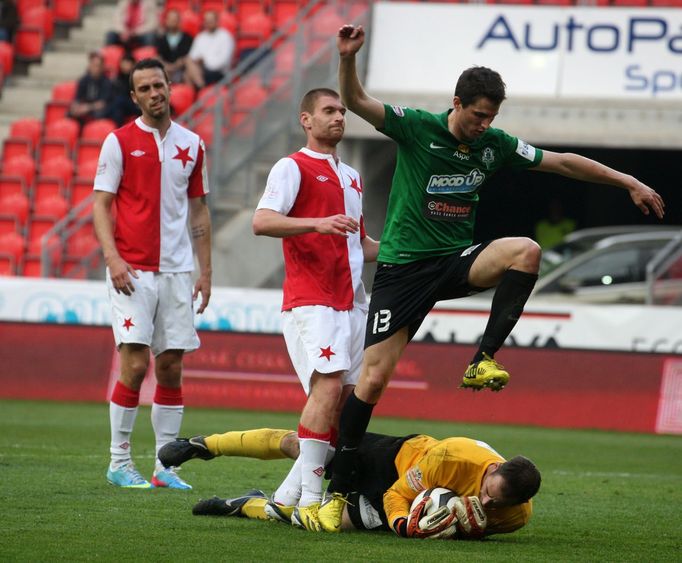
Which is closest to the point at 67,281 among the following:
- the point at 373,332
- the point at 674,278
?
the point at 674,278

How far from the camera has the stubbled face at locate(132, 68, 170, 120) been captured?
8133 mm

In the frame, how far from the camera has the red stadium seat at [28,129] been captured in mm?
20031

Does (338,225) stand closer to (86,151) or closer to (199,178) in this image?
(199,178)

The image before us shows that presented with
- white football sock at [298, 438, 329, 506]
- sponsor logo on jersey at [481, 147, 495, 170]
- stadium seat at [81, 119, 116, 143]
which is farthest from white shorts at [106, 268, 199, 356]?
stadium seat at [81, 119, 116, 143]

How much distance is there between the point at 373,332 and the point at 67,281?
9.45 m

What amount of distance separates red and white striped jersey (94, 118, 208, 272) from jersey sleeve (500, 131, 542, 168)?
7.26 feet

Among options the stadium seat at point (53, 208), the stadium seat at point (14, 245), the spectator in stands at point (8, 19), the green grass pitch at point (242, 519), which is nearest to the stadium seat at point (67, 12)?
the spectator in stands at point (8, 19)

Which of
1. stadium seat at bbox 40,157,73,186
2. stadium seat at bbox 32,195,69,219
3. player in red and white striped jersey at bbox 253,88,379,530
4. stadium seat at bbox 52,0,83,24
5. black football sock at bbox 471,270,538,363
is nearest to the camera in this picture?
black football sock at bbox 471,270,538,363

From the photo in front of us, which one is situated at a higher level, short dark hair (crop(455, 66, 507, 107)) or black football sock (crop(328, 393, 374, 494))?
short dark hair (crop(455, 66, 507, 107))

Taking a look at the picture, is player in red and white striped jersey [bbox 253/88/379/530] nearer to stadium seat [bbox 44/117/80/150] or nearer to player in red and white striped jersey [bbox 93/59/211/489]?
player in red and white striped jersey [bbox 93/59/211/489]

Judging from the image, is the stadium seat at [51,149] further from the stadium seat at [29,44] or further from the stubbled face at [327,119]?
the stubbled face at [327,119]

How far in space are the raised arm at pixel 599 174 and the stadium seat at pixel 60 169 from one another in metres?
12.9

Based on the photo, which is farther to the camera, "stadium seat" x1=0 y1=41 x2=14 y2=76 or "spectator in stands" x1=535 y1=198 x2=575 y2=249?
"stadium seat" x1=0 y1=41 x2=14 y2=76

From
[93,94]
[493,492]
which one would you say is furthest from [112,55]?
[493,492]
